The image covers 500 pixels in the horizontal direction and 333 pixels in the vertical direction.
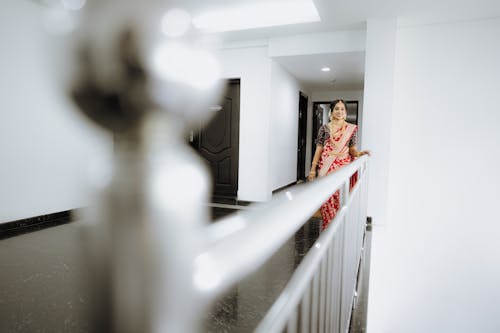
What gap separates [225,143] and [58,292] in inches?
150

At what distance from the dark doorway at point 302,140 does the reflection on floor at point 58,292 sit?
5.25m

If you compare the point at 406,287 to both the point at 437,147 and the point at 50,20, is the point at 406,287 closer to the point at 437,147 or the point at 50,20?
the point at 437,147

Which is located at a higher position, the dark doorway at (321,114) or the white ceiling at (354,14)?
the white ceiling at (354,14)

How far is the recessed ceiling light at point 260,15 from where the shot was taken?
403 cm

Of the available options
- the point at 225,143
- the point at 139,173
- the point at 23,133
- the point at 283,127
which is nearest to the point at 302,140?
the point at 283,127

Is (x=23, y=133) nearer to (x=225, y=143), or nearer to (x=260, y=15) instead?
(x=225, y=143)

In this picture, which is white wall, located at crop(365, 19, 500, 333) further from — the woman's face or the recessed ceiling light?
the woman's face

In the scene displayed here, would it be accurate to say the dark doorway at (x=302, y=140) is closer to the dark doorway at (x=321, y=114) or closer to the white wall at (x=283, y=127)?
the dark doorway at (x=321, y=114)

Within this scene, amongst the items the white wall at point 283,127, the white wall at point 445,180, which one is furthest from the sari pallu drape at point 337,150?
the white wall at point 283,127

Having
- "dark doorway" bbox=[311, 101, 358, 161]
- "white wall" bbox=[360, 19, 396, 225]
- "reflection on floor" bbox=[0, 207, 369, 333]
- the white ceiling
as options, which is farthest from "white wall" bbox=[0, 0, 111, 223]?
"dark doorway" bbox=[311, 101, 358, 161]

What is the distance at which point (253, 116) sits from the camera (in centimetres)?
506

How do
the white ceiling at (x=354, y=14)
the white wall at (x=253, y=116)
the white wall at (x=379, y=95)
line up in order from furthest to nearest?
the white wall at (x=253, y=116) → the white wall at (x=379, y=95) → the white ceiling at (x=354, y=14)

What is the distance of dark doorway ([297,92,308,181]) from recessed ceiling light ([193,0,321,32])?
342cm

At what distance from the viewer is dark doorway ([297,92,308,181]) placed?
25.7 ft
